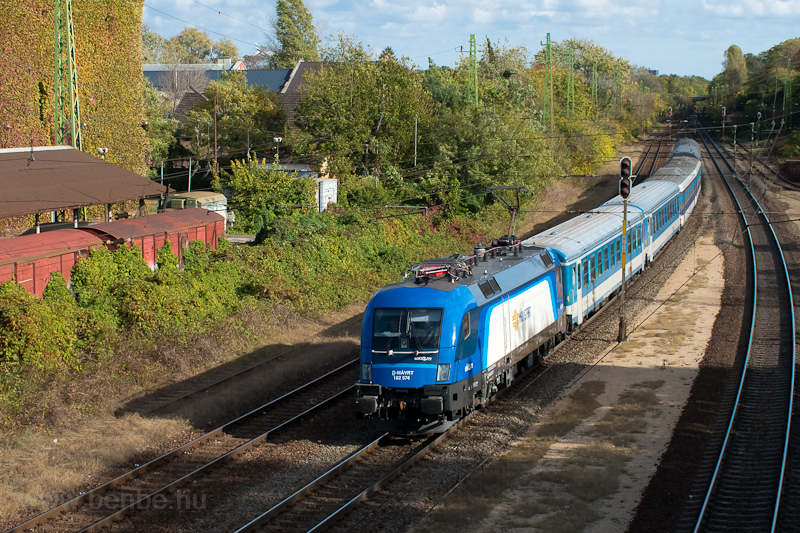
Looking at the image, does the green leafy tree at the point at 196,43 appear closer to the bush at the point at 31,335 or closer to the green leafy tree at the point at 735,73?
the green leafy tree at the point at 735,73

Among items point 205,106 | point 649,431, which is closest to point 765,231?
point 649,431

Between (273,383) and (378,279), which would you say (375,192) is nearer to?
(378,279)

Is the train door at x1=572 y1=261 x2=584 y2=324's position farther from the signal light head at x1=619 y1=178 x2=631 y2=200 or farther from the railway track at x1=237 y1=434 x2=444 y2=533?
the railway track at x1=237 y1=434 x2=444 y2=533

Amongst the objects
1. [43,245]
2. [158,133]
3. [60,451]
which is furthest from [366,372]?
[158,133]

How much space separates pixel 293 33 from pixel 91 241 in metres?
84.0

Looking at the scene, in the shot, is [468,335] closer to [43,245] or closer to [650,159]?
[43,245]

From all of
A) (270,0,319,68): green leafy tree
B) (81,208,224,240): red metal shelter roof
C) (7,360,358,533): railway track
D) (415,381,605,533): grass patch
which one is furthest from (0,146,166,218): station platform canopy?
(270,0,319,68): green leafy tree

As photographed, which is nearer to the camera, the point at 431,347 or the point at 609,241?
the point at 431,347

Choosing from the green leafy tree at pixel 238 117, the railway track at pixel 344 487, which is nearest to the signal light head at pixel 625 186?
the railway track at pixel 344 487

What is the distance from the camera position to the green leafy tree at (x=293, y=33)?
97.7 meters

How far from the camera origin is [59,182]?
24312mm

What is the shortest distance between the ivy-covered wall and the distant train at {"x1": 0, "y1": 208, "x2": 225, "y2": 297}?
821cm

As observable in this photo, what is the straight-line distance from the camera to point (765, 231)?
136ft

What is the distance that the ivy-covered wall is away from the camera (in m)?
30.8
